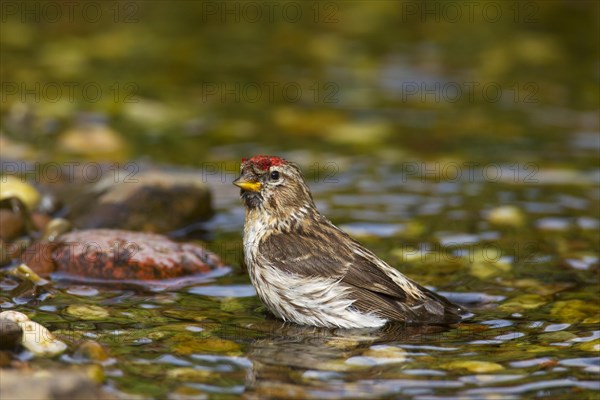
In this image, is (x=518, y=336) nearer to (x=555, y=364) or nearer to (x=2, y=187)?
(x=555, y=364)

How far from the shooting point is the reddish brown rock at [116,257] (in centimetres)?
875

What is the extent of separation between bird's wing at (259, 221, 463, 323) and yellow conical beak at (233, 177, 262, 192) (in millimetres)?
461

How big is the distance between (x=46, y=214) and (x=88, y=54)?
7.06 m

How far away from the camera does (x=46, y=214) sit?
10.4 meters

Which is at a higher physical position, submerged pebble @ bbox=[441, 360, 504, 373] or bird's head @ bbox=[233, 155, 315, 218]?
bird's head @ bbox=[233, 155, 315, 218]

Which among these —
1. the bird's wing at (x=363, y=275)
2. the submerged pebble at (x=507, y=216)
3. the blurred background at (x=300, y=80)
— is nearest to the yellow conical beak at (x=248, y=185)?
the bird's wing at (x=363, y=275)

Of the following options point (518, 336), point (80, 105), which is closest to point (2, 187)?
point (80, 105)

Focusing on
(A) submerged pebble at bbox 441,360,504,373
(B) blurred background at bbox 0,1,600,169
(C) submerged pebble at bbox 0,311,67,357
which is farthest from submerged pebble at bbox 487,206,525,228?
(C) submerged pebble at bbox 0,311,67,357

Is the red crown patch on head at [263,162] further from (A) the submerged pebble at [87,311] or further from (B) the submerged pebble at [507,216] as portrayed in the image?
(B) the submerged pebble at [507,216]

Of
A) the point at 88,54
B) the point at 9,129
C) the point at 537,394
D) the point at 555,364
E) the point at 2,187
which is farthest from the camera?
the point at 88,54

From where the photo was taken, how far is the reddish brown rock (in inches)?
344

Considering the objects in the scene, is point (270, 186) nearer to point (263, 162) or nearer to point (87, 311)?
point (263, 162)

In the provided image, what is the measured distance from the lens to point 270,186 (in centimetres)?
830

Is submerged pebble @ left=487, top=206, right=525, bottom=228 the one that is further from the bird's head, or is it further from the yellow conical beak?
the yellow conical beak
